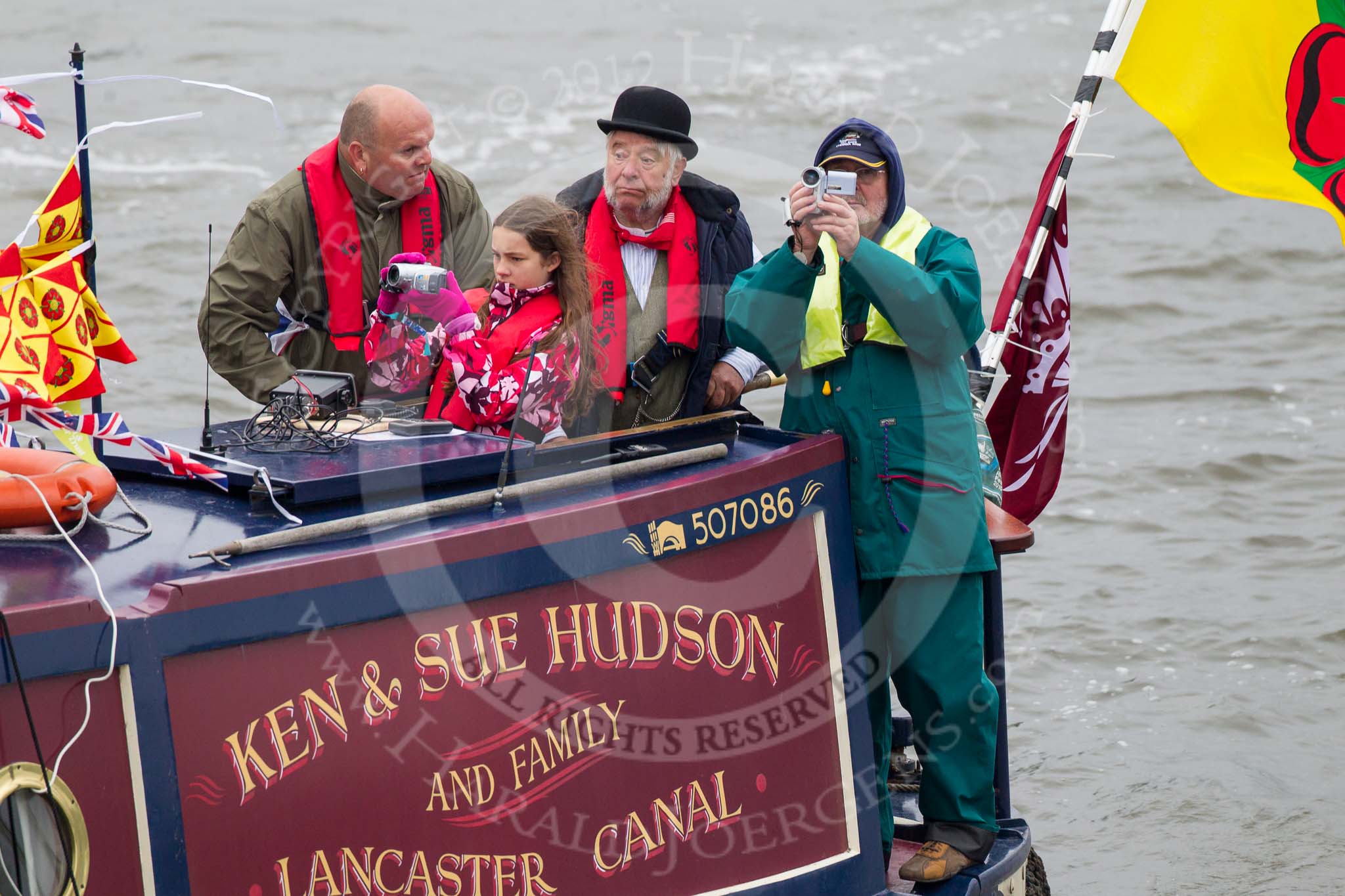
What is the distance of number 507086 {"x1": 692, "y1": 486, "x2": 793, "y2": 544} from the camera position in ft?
11.0

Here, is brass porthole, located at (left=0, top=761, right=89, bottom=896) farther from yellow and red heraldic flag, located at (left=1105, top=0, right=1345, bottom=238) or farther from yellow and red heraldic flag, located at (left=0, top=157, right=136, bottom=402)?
yellow and red heraldic flag, located at (left=1105, top=0, right=1345, bottom=238)

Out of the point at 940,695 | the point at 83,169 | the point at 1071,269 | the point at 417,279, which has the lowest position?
the point at 1071,269

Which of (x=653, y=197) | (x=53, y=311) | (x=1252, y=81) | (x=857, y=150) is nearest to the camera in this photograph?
(x=53, y=311)

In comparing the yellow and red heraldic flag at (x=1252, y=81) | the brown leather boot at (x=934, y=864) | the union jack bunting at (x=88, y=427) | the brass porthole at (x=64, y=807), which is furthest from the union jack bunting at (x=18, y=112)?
the yellow and red heraldic flag at (x=1252, y=81)

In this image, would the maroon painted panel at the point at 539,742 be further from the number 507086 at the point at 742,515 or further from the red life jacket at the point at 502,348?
the red life jacket at the point at 502,348

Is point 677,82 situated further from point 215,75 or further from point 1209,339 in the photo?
point 1209,339

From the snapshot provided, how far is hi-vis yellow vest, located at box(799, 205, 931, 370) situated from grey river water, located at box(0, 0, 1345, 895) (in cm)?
177

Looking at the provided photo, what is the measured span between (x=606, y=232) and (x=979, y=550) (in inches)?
47.4

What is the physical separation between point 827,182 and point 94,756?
5.96 feet

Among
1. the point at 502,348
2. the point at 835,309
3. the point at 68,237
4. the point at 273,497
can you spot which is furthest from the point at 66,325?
the point at 835,309

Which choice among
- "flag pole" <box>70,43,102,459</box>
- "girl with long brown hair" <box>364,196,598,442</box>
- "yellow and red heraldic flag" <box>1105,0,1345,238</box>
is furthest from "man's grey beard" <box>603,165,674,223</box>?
"yellow and red heraldic flag" <box>1105,0,1345,238</box>

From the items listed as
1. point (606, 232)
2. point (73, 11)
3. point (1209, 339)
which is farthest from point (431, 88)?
point (606, 232)

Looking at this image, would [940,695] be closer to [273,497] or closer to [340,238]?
[273,497]

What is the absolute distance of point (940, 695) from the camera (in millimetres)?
3811
